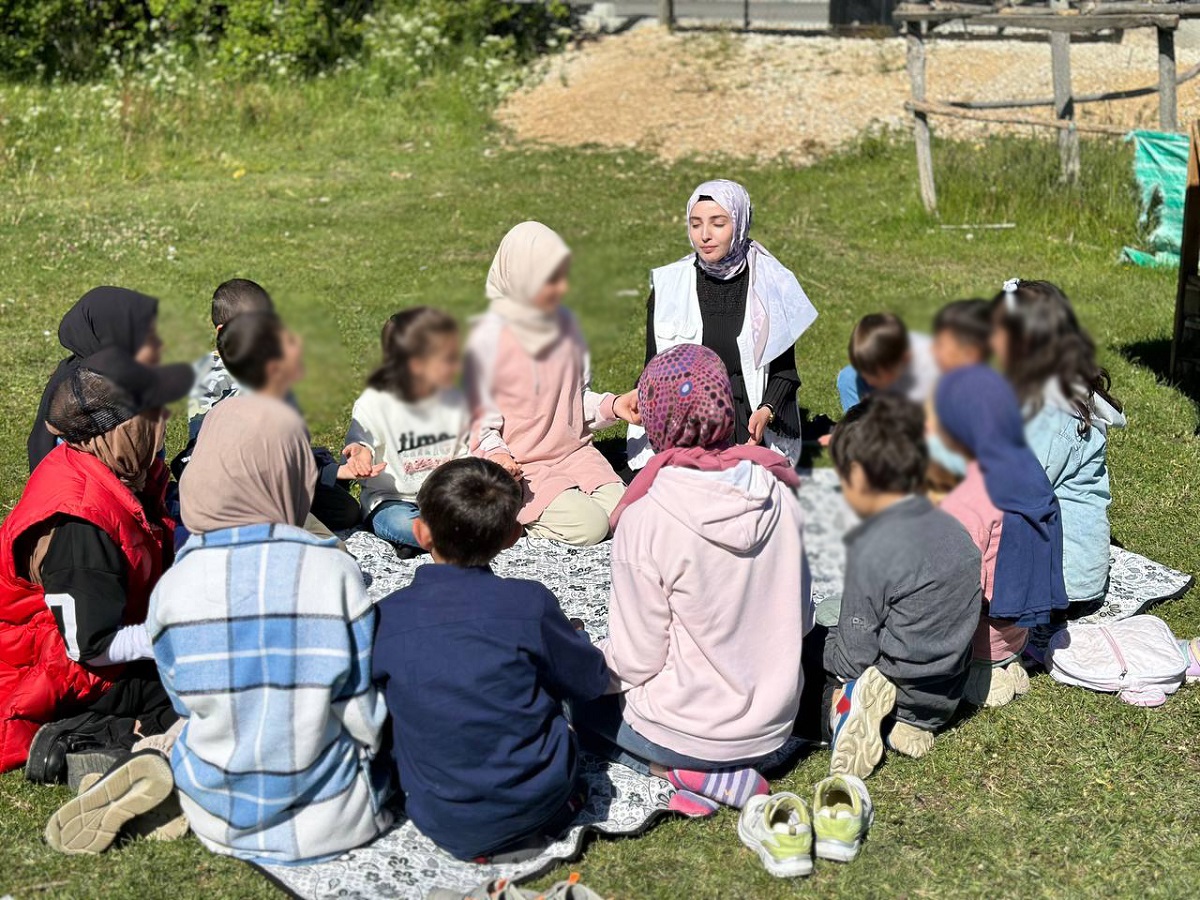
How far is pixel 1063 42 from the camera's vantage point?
10.9m

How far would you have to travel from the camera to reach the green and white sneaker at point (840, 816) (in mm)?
3420

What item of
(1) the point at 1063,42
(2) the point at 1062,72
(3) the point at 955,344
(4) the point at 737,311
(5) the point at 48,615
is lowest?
(5) the point at 48,615

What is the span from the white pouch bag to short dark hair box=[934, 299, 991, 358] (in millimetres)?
2304

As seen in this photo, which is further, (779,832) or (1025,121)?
(1025,121)

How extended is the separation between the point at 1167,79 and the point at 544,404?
718cm

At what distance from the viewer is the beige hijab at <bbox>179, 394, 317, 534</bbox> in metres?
2.93

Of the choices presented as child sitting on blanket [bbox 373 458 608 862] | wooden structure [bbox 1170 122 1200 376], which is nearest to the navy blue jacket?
child sitting on blanket [bbox 373 458 608 862]

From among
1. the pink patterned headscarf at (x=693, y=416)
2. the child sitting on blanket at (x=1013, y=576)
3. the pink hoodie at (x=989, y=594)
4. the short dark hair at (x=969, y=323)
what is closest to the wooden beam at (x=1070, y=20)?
the child sitting on blanket at (x=1013, y=576)

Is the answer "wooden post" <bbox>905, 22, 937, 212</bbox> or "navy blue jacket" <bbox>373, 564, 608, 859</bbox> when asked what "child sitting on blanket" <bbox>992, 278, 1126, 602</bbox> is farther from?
"wooden post" <bbox>905, 22, 937, 212</bbox>

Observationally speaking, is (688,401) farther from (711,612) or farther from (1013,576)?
(1013,576)

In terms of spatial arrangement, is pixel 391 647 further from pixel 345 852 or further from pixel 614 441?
pixel 614 441

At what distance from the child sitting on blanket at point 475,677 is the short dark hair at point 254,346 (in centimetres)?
72

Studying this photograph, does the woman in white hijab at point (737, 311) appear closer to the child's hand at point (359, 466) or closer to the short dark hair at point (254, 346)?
the child's hand at point (359, 466)

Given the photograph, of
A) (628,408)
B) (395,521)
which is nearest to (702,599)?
(628,408)
